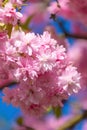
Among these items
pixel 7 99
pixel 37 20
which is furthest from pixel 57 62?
pixel 37 20

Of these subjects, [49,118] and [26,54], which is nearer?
[26,54]

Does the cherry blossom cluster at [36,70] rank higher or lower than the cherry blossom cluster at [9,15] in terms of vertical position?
lower

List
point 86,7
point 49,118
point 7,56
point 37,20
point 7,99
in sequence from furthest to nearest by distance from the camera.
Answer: point 49,118 < point 37,20 < point 86,7 < point 7,99 < point 7,56

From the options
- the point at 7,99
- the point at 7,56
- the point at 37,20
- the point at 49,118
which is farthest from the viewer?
the point at 49,118

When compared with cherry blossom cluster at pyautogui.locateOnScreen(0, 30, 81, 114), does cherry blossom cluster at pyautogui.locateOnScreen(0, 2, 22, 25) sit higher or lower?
higher

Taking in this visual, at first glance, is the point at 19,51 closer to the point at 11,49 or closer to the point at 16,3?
the point at 11,49

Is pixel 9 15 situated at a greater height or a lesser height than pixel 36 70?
greater

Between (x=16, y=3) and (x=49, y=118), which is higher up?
(x=49, y=118)

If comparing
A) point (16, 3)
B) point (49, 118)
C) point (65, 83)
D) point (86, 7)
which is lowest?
point (65, 83)
